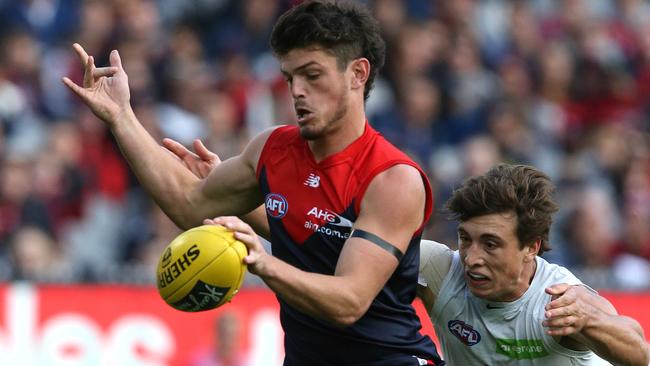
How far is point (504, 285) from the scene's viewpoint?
250 inches

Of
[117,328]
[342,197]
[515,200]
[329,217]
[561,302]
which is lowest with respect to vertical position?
[117,328]

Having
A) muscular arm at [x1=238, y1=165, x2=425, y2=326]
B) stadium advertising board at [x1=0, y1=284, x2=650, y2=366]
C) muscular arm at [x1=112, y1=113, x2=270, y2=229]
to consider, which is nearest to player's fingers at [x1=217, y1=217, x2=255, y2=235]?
muscular arm at [x1=238, y1=165, x2=425, y2=326]

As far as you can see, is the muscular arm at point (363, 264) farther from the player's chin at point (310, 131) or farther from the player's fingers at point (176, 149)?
the player's fingers at point (176, 149)

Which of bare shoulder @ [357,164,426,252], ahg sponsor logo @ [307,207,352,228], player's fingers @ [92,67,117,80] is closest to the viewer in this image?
bare shoulder @ [357,164,426,252]

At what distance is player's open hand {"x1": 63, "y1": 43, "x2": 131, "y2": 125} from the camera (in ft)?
21.2

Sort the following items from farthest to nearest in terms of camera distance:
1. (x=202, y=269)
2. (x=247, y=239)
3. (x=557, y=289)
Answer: (x=557, y=289) < (x=202, y=269) < (x=247, y=239)

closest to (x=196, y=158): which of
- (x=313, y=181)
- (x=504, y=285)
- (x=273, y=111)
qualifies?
(x=313, y=181)

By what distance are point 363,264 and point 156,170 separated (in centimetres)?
146

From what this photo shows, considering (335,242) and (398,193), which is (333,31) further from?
Result: (335,242)

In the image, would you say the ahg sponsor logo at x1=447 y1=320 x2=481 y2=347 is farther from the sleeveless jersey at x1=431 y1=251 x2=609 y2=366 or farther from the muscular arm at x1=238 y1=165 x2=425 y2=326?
the muscular arm at x1=238 y1=165 x2=425 y2=326

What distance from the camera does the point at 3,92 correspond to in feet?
41.0

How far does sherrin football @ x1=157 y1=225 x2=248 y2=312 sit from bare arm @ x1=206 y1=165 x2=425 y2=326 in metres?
0.07

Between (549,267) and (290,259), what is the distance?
4.87 feet

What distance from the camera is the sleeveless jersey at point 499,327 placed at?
20.7 ft
